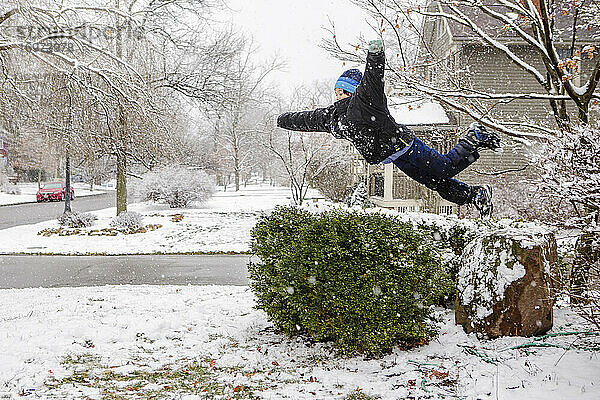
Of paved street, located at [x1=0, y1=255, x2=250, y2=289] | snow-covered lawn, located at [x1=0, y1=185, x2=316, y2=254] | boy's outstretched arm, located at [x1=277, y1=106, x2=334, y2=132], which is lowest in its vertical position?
paved street, located at [x1=0, y1=255, x2=250, y2=289]

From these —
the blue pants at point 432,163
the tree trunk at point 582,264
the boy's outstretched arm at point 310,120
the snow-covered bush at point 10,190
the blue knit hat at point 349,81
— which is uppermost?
the blue knit hat at point 349,81

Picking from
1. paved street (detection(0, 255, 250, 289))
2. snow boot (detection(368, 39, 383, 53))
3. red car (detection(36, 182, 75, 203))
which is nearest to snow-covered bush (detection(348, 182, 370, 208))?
snow boot (detection(368, 39, 383, 53))

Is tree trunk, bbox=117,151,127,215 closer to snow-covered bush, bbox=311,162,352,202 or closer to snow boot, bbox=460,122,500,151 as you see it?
snow-covered bush, bbox=311,162,352,202

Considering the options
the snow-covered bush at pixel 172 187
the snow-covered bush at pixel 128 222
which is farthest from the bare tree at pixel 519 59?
the snow-covered bush at pixel 172 187

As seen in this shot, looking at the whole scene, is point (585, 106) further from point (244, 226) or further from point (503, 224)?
point (244, 226)

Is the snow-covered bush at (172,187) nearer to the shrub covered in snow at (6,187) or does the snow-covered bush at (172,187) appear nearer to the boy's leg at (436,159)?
the shrub covered in snow at (6,187)

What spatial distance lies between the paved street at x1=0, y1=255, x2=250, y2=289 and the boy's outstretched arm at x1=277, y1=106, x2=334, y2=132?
221 inches

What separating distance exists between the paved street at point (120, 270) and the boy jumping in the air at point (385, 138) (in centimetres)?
617

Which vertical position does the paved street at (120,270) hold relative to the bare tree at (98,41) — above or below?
below

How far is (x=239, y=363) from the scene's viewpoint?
4.71 m

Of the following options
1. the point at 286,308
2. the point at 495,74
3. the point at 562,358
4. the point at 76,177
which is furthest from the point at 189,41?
the point at 76,177

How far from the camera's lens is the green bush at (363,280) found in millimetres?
4344

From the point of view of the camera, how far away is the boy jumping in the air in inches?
128

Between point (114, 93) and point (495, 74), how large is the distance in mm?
13212
